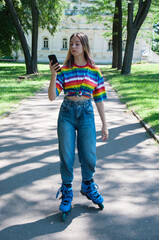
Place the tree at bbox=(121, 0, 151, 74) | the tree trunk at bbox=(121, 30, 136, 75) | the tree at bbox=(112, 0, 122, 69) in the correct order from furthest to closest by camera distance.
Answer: the tree at bbox=(112, 0, 122, 69), the tree trunk at bbox=(121, 30, 136, 75), the tree at bbox=(121, 0, 151, 74)

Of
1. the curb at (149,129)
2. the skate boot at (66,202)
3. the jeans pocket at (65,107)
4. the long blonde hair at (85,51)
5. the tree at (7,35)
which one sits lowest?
the curb at (149,129)

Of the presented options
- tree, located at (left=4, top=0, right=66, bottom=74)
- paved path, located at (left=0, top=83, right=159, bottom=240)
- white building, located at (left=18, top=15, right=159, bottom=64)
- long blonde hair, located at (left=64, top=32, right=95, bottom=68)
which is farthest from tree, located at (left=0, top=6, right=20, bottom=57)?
long blonde hair, located at (left=64, top=32, right=95, bottom=68)

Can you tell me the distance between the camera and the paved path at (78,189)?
3338 mm

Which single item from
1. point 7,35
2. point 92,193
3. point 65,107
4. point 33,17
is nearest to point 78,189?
point 92,193

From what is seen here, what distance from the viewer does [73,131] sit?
3.60 m

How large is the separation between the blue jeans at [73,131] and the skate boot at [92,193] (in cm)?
31

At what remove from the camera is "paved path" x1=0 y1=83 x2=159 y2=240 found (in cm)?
334

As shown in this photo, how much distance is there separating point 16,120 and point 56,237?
594 centimetres

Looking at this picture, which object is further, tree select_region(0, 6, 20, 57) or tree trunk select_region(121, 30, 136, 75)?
tree select_region(0, 6, 20, 57)

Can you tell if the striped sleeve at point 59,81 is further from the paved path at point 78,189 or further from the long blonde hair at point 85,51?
the paved path at point 78,189

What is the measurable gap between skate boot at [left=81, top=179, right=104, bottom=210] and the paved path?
0.33ft

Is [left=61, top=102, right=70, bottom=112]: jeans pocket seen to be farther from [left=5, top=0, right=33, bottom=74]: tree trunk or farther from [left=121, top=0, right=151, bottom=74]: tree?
[left=5, top=0, right=33, bottom=74]: tree trunk

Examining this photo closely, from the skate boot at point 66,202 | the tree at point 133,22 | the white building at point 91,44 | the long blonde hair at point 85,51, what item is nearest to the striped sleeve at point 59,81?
the long blonde hair at point 85,51

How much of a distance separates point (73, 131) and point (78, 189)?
3.66ft
